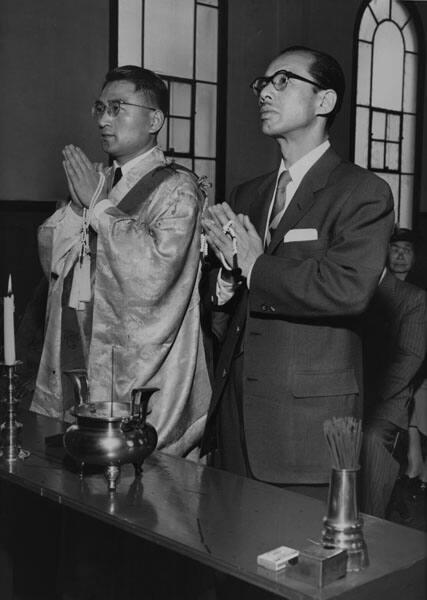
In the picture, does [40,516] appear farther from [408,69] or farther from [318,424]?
[408,69]

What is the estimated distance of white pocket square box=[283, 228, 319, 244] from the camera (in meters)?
2.33

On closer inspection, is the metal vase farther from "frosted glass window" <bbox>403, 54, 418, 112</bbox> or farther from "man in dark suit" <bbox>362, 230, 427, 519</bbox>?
"frosted glass window" <bbox>403, 54, 418, 112</bbox>

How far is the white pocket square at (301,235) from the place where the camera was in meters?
2.33

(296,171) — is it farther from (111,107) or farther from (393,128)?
(393,128)

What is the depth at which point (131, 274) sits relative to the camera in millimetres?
2816

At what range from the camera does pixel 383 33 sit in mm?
7555

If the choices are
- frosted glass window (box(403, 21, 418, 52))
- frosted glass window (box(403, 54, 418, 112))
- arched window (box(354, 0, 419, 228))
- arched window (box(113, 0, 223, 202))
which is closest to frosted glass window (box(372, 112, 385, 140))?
arched window (box(354, 0, 419, 228))

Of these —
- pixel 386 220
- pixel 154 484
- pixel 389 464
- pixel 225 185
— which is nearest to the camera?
pixel 154 484

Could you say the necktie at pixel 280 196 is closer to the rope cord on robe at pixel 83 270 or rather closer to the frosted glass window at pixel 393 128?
the rope cord on robe at pixel 83 270

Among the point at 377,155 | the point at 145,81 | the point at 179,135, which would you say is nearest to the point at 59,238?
the point at 145,81

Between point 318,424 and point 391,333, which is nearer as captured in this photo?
point 318,424

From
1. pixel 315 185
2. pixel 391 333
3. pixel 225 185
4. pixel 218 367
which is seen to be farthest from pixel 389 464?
pixel 225 185

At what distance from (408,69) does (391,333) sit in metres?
4.26

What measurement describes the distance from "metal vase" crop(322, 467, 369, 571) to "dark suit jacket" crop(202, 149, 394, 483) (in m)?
0.70
